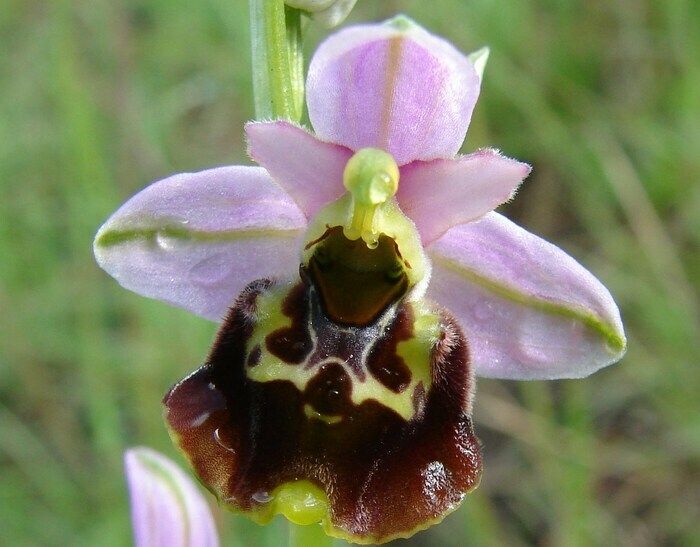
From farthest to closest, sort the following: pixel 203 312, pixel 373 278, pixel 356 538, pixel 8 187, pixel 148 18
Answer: pixel 148 18 → pixel 8 187 → pixel 203 312 → pixel 373 278 → pixel 356 538

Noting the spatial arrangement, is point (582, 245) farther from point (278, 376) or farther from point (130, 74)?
point (278, 376)

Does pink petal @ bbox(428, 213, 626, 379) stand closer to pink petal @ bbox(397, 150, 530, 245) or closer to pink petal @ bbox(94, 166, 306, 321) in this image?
pink petal @ bbox(397, 150, 530, 245)

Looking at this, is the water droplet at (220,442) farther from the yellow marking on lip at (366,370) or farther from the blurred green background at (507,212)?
the blurred green background at (507,212)

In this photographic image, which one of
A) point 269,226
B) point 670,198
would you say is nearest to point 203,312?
point 269,226

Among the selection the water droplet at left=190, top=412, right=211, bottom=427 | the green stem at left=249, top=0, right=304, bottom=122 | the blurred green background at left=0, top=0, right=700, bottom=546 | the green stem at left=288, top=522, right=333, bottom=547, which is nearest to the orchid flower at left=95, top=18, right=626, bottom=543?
the water droplet at left=190, top=412, right=211, bottom=427

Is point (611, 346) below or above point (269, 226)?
below

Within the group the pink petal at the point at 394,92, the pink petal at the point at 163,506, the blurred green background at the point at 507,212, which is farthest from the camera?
the blurred green background at the point at 507,212

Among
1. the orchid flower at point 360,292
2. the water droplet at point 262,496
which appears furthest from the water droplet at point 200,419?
the water droplet at point 262,496
